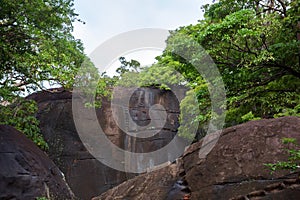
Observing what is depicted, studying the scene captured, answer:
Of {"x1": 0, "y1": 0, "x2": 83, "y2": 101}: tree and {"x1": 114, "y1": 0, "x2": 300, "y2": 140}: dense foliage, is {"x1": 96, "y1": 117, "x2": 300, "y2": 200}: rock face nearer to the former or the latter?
{"x1": 114, "y1": 0, "x2": 300, "y2": 140}: dense foliage

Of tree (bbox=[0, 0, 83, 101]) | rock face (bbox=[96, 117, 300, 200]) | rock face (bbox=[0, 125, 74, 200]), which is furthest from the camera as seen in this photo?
tree (bbox=[0, 0, 83, 101])

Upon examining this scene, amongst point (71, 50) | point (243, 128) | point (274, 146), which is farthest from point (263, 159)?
point (71, 50)

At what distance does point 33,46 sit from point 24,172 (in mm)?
3497

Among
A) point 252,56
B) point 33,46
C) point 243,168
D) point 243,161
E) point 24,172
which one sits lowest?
point 243,168

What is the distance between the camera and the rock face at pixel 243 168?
14.5ft

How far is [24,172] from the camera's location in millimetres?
6672

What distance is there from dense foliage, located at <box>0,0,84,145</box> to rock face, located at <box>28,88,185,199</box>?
669 centimetres

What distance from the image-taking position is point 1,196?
6043 mm

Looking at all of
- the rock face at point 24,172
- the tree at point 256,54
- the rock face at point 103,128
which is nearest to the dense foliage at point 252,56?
the tree at point 256,54

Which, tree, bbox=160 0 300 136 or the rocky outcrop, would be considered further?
tree, bbox=160 0 300 136

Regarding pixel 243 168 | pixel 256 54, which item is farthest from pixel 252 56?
pixel 243 168

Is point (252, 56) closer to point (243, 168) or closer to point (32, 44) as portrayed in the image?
point (243, 168)

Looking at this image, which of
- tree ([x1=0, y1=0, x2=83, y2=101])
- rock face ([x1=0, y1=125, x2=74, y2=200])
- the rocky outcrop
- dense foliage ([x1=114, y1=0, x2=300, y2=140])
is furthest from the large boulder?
tree ([x1=0, y1=0, x2=83, y2=101])

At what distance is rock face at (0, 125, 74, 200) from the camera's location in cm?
632
